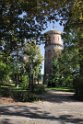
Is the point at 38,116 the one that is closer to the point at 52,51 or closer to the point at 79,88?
the point at 79,88

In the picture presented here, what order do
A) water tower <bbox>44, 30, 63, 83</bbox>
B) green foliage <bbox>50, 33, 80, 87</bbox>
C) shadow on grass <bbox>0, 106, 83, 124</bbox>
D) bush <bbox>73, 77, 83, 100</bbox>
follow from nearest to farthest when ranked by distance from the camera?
shadow on grass <bbox>0, 106, 83, 124</bbox>, bush <bbox>73, 77, 83, 100</bbox>, green foliage <bbox>50, 33, 80, 87</bbox>, water tower <bbox>44, 30, 63, 83</bbox>

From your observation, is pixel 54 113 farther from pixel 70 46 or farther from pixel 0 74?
pixel 0 74

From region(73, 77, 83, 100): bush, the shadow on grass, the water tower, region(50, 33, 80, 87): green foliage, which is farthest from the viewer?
the water tower

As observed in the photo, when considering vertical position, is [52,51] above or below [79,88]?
above

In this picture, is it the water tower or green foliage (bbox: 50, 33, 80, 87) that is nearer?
green foliage (bbox: 50, 33, 80, 87)

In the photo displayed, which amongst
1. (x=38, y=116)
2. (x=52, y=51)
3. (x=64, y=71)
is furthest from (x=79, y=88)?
(x=52, y=51)

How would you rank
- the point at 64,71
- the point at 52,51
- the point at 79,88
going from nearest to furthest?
1. the point at 79,88
2. the point at 64,71
3. the point at 52,51

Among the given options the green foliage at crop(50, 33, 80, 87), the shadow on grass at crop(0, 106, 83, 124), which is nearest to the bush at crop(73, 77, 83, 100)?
the shadow on grass at crop(0, 106, 83, 124)

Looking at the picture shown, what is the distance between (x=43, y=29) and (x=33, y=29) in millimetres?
518

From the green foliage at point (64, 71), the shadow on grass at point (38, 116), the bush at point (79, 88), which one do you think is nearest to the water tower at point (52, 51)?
the green foliage at point (64, 71)

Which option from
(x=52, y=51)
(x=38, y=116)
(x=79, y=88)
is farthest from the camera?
(x=52, y=51)

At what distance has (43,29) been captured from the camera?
1753 cm

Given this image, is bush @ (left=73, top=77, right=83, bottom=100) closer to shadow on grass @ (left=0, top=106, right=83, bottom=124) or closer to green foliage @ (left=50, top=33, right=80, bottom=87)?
shadow on grass @ (left=0, top=106, right=83, bottom=124)

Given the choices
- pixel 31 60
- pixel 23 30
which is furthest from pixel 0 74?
pixel 23 30
